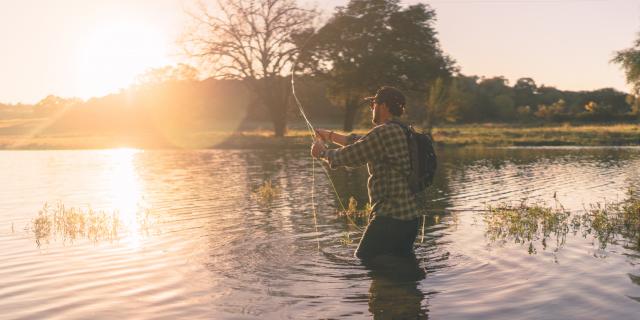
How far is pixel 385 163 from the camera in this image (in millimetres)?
7414

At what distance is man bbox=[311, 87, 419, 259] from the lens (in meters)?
7.29

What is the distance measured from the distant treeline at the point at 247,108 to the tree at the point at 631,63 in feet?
8.93

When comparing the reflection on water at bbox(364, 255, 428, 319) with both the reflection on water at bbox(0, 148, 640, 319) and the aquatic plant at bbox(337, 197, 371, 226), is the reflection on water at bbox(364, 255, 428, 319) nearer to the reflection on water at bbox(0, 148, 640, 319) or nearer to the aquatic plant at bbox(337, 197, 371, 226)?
the reflection on water at bbox(0, 148, 640, 319)

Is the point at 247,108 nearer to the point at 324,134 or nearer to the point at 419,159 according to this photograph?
the point at 324,134

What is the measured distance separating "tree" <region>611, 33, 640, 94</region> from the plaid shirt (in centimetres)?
6772

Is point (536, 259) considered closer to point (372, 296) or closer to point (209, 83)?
point (372, 296)

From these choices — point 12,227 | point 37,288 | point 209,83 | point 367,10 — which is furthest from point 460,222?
point 209,83

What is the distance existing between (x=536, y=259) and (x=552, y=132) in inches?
2208

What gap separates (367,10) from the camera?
60.2 metres

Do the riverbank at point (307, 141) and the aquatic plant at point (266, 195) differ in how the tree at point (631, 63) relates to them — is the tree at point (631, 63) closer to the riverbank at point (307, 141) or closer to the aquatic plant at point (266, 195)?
the riverbank at point (307, 141)

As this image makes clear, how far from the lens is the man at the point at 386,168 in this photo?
287 inches

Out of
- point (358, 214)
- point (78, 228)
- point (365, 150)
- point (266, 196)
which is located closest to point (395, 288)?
point (365, 150)

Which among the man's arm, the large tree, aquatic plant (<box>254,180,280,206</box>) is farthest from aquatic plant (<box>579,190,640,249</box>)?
the large tree

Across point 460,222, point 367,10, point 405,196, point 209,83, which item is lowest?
A: point 460,222
